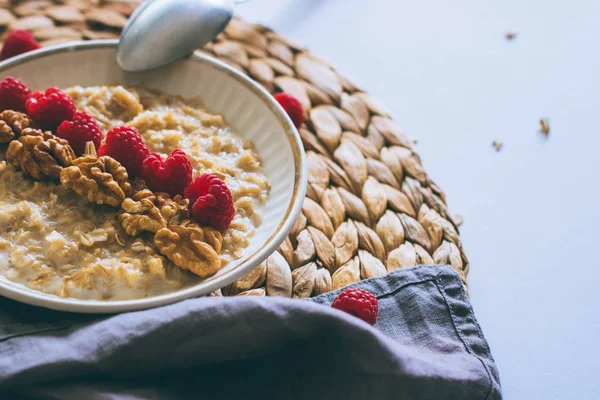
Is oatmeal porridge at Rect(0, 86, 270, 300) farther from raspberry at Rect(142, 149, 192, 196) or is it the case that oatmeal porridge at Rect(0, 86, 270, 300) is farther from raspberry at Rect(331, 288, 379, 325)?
raspberry at Rect(331, 288, 379, 325)

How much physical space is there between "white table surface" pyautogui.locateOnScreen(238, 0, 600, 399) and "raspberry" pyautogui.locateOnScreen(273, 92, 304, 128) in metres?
0.44

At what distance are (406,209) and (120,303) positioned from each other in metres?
0.73

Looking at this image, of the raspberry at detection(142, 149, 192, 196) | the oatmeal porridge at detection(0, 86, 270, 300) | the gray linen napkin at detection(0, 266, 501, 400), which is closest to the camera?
the gray linen napkin at detection(0, 266, 501, 400)

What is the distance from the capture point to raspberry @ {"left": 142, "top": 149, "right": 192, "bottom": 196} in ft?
4.54

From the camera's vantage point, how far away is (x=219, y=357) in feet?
3.89

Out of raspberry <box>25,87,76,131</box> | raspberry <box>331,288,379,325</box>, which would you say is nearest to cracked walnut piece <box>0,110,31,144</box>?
raspberry <box>25,87,76,131</box>

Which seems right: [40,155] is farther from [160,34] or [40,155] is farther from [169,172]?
[160,34]

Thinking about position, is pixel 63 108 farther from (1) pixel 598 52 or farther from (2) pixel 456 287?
(1) pixel 598 52

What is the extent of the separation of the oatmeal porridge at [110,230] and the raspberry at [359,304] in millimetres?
220

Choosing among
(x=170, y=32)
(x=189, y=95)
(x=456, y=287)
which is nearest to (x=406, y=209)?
(x=456, y=287)

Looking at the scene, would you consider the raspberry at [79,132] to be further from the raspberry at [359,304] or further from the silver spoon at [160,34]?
the raspberry at [359,304]

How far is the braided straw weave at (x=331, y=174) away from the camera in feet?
4.91

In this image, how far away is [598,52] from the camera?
2352mm

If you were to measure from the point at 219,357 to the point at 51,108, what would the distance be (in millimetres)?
684
